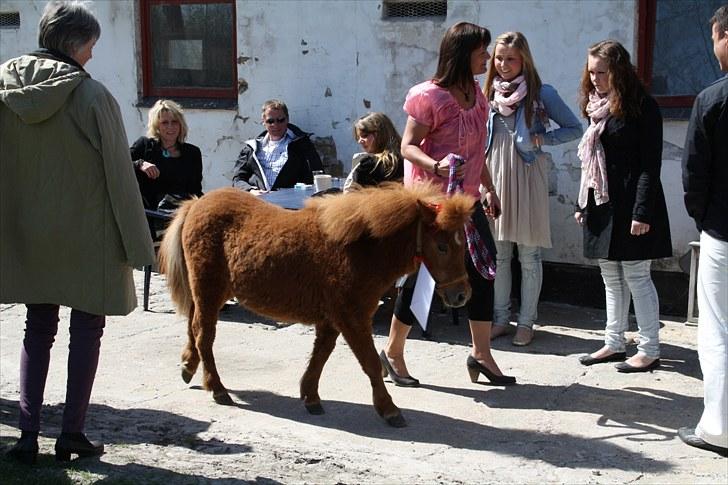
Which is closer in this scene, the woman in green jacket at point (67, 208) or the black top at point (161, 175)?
the woman in green jacket at point (67, 208)

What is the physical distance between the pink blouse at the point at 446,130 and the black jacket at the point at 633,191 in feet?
3.22

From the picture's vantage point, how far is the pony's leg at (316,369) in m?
5.58

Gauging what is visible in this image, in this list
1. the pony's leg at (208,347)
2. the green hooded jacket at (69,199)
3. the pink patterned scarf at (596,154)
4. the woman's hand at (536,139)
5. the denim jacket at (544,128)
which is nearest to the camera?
the green hooded jacket at (69,199)

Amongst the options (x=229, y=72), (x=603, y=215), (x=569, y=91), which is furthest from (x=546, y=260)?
(x=229, y=72)

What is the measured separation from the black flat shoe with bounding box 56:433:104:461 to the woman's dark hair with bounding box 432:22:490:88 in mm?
2785

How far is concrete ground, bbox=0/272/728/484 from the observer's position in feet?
15.5

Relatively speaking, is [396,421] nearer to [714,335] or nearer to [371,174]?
[714,335]

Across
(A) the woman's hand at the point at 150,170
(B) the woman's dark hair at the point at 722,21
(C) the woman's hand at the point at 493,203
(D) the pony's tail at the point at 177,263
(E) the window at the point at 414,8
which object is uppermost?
(E) the window at the point at 414,8

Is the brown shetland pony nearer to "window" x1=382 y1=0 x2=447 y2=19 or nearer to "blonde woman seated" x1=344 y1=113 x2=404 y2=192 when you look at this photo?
"blonde woman seated" x1=344 y1=113 x2=404 y2=192

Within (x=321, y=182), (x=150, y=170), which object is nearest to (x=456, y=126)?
(x=321, y=182)

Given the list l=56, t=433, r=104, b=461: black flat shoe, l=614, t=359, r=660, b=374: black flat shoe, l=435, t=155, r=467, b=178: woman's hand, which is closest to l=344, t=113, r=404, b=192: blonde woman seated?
l=435, t=155, r=467, b=178: woman's hand

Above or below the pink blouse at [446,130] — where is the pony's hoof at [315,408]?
below

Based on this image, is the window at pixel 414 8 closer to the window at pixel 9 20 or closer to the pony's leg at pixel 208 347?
the pony's leg at pixel 208 347

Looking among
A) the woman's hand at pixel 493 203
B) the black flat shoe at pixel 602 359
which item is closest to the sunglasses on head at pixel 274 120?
the woman's hand at pixel 493 203
